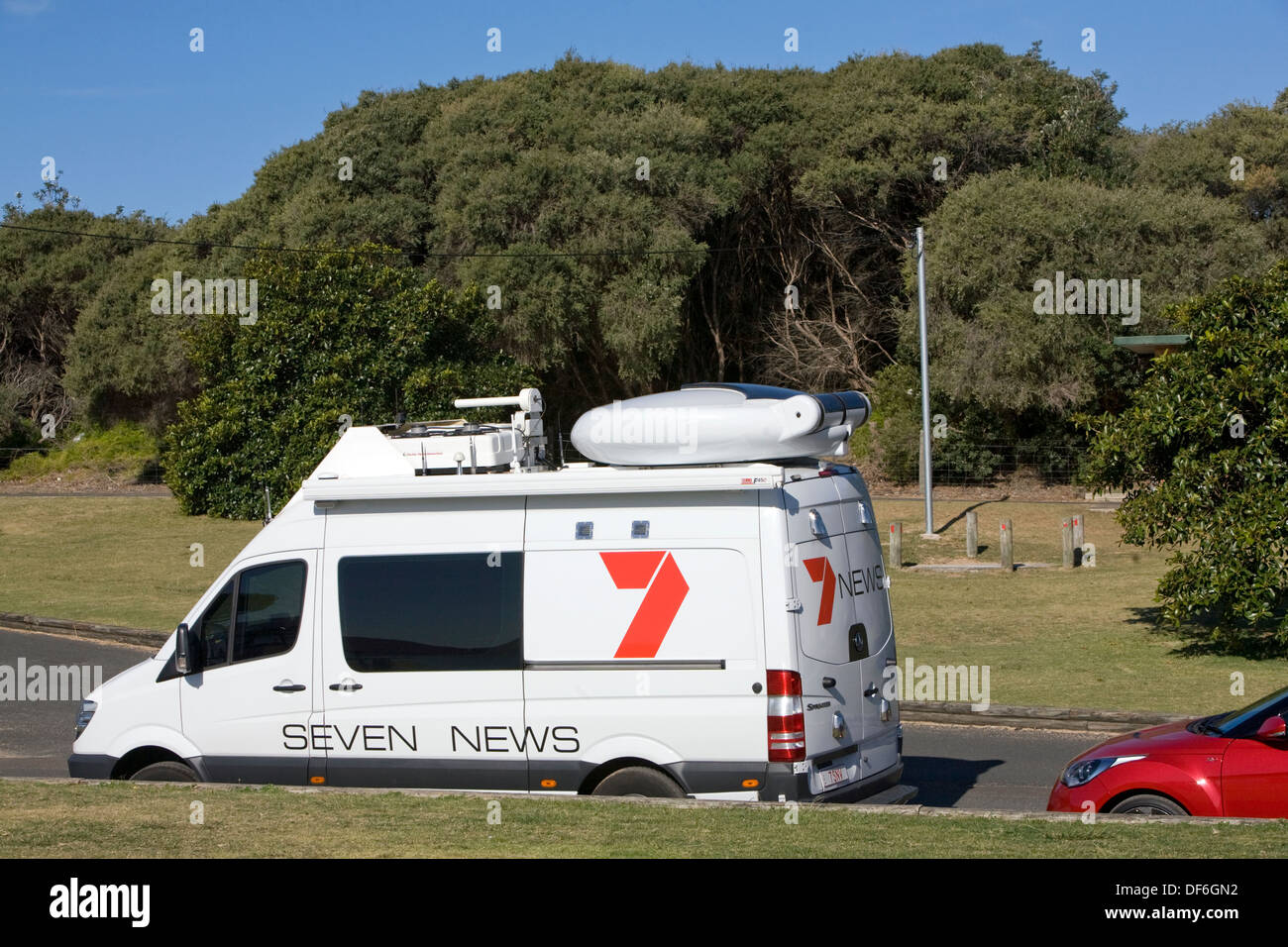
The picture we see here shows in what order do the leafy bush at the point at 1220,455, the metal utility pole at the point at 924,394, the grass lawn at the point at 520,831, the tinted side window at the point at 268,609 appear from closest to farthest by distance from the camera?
the grass lawn at the point at 520,831, the tinted side window at the point at 268,609, the leafy bush at the point at 1220,455, the metal utility pole at the point at 924,394

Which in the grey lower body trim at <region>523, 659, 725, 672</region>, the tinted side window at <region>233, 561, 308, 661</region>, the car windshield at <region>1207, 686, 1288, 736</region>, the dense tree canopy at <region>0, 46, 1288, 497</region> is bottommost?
the car windshield at <region>1207, 686, 1288, 736</region>

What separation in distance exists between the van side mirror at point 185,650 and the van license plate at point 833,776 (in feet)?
13.5

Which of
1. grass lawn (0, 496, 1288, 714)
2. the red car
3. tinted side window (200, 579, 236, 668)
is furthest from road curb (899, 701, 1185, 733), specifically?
tinted side window (200, 579, 236, 668)

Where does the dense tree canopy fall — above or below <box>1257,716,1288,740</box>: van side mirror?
above

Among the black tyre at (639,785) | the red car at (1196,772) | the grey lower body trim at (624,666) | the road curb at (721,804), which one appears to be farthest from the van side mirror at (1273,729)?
the black tyre at (639,785)

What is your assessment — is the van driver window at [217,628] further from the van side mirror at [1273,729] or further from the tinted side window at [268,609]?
the van side mirror at [1273,729]

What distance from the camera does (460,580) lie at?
7.85 metres

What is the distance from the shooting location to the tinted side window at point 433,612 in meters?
7.77

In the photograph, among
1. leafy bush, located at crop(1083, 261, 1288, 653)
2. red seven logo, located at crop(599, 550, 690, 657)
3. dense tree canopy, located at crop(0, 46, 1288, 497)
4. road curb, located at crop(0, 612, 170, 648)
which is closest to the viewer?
red seven logo, located at crop(599, 550, 690, 657)

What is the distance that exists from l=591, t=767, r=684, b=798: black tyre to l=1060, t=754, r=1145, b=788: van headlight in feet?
8.87

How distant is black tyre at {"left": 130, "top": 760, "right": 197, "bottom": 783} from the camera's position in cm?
853

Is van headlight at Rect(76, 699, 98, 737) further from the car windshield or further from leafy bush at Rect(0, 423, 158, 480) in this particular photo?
leafy bush at Rect(0, 423, 158, 480)

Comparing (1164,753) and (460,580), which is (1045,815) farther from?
(460,580)
